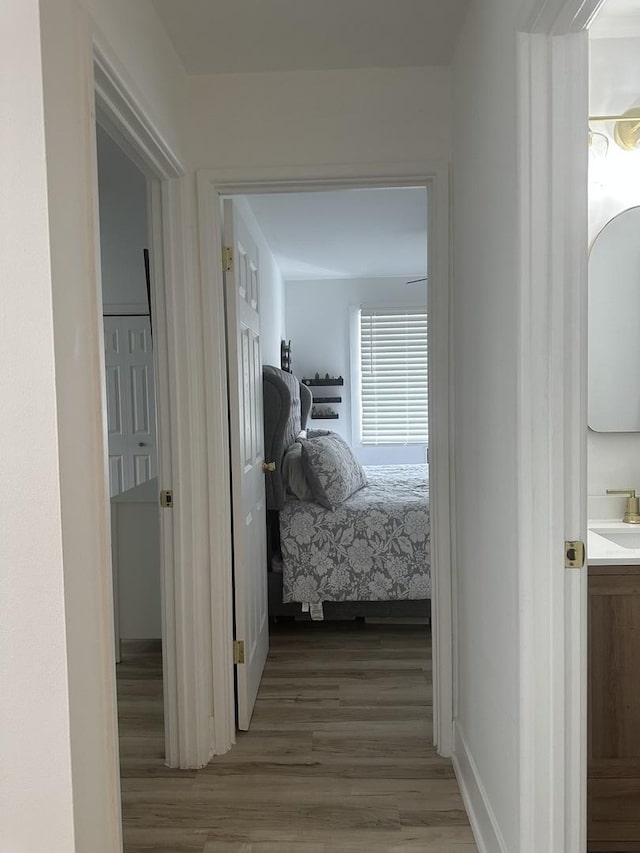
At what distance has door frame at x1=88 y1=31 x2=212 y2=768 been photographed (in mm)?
2408

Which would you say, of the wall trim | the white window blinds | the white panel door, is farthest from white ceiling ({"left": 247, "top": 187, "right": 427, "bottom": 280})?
the white panel door

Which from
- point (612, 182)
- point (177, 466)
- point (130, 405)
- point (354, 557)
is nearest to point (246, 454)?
point (177, 466)

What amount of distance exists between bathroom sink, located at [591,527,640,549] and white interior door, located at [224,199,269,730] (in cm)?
131

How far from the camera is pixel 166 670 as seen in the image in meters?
2.54

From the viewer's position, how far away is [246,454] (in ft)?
9.51

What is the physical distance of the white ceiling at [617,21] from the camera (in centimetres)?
218

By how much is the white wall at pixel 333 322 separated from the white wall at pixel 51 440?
5300 mm

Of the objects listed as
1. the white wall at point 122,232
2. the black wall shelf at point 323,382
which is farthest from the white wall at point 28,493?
the black wall shelf at point 323,382

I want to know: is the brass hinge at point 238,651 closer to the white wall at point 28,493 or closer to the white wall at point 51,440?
the white wall at point 51,440

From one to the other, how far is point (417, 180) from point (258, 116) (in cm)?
62

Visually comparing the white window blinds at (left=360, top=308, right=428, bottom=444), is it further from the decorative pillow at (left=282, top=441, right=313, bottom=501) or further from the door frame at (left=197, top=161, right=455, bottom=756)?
the door frame at (left=197, top=161, right=455, bottom=756)

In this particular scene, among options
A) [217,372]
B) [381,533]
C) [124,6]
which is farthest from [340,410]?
[124,6]

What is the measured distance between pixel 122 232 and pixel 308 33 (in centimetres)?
270

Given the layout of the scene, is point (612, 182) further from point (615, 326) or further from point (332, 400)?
point (332, 400)
